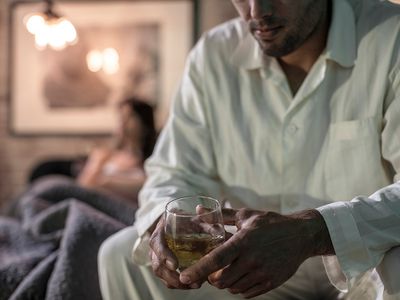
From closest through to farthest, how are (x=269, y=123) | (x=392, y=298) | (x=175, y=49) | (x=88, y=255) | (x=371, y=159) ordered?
(x=392, y=298) < (x=371, y=159) < (x=269, y=123) < (x=88, y=255) < (x=175, y=49)

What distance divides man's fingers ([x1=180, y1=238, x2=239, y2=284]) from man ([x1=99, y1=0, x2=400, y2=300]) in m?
0.22

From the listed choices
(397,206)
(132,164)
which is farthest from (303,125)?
(132,164)

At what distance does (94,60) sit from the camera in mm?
4012

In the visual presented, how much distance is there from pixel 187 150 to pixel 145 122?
204 centimetres

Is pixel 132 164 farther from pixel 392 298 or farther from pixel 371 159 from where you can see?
pixel 392 298

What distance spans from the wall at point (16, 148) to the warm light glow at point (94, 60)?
1.69ft

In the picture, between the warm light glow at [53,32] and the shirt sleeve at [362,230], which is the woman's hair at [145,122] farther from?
the shirt sleeve at [362,230]

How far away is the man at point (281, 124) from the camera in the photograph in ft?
3.99

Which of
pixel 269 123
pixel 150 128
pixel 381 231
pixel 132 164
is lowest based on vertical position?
pixel 132 164

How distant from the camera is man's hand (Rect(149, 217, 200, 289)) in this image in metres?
0.95

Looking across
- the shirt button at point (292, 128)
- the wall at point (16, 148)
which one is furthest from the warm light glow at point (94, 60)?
the shirt button at point (292, 128)

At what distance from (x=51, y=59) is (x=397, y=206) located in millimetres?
3440

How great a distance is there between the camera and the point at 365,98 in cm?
124

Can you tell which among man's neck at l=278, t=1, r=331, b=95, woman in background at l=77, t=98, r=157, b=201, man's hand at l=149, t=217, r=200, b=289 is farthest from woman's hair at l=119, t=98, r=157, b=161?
man's hand at l=149, t=217, r=200, b=289
